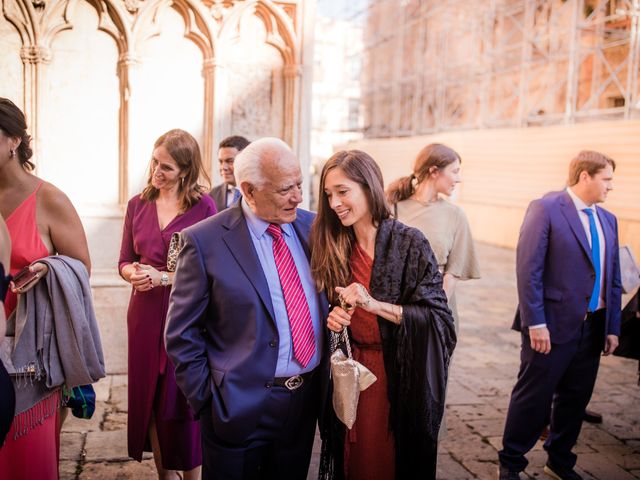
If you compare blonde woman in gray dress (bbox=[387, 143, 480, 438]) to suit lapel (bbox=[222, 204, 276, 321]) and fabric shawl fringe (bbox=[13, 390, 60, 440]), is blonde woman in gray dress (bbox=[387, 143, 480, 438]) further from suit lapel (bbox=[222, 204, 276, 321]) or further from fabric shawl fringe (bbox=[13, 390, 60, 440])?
fabric shawl fringe (bbox=[13, 390, 60, 440])

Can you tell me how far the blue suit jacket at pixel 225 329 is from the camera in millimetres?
2338

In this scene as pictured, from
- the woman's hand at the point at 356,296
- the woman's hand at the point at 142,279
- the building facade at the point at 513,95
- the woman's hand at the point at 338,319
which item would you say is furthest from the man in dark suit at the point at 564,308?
the building facade at the point at 513,95

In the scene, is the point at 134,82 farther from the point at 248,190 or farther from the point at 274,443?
the point at 274,443

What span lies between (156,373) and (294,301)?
1234 millimetres

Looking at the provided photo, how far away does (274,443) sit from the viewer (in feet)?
8.21

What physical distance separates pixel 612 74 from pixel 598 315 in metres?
13.9

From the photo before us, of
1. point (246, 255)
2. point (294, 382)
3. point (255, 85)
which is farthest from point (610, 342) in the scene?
point (255, 85)

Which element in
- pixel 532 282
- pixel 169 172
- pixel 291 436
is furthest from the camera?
pixel 532 282

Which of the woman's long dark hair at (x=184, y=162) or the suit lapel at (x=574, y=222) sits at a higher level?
the woman's long dark hair at (x=184, y=162)

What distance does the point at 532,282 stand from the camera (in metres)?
3.79

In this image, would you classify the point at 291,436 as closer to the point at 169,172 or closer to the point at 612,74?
the point at 169,172

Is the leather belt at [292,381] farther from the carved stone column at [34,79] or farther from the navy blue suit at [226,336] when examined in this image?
the carved stone column at [34,79]

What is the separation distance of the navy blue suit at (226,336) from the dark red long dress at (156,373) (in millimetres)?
960

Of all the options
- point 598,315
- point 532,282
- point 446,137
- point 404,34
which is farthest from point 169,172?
point 404,34
